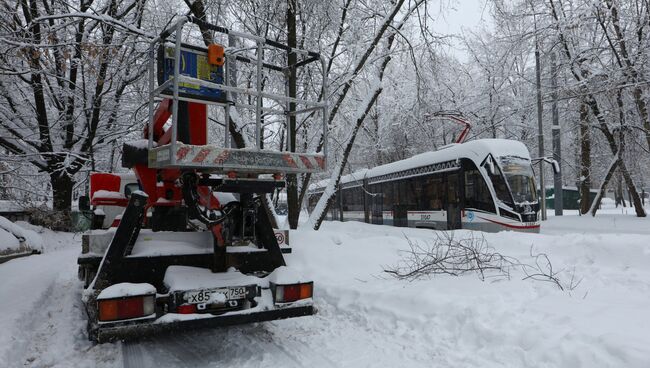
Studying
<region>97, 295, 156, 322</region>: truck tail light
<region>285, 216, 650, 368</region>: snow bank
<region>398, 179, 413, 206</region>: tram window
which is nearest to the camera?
<region>285, 216, 650, 368</region>: snow bank

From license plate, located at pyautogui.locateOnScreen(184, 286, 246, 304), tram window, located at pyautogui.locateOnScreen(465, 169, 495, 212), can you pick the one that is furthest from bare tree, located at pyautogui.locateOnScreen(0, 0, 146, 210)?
tram window, located at pyautogui.locateOnScreen(465, 169, 495, 212)

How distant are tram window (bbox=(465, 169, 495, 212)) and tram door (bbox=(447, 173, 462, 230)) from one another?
0.35 m

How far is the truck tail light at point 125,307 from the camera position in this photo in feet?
12.5

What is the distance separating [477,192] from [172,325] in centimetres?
1181

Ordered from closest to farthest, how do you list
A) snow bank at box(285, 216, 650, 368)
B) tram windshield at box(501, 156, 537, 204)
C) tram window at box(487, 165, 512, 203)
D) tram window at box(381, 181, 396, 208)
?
Result: snow bank at box(285, 216, 650, 368)
tram window at box(487, 165, 512, 203)
tram windshield at box(501, 156, 537, 204)
tram window at box(381, 181, 396, 208)

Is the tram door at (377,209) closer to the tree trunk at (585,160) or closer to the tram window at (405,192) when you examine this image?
the tram window at (405,192)

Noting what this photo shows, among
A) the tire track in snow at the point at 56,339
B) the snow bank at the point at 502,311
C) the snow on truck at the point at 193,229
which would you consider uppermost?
the snow on truck at the point at 193,229

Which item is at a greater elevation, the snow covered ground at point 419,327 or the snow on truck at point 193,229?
the snow on truck at point 193,229

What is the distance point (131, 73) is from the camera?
1302 centimetres

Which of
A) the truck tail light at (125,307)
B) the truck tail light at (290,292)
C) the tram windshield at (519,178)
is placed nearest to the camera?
the truck tail light at (125,307)

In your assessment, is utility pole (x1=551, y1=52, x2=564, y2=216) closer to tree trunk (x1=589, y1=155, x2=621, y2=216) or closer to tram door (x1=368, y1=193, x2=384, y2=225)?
tree trunk (x1=589, y1=155, x2=621, y2=216)

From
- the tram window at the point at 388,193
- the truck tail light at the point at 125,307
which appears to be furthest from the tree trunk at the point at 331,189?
the truck tail light at the point at 125,307

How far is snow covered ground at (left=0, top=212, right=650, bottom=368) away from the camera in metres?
3.82

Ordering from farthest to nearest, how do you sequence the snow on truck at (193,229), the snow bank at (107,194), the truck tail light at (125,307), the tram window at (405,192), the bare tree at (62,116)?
the tram window at (405,192)
the bare tree at (62,116)
the snow bank at (107,194)
the snow on truck at (193,229)
the truck tail light at (125,307)
